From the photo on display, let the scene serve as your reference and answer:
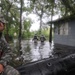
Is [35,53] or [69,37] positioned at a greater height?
[69,37]

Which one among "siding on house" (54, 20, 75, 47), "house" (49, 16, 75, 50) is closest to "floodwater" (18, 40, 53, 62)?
"house" (49, 16, 75, 50)

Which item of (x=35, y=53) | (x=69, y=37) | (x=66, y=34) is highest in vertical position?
(x=66, y=34)

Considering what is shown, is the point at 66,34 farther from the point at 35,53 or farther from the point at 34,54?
the point at 34,54

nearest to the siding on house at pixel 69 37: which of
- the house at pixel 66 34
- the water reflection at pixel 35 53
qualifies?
the house at pixel 66 34

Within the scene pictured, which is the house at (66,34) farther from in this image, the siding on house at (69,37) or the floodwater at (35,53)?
the floodwater at (35,53)

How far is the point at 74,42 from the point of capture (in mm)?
24500

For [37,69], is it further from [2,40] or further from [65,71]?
[2,40]

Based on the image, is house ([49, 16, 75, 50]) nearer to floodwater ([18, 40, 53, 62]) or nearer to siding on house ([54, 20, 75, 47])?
siding on house ([54, 20, 75, 47])

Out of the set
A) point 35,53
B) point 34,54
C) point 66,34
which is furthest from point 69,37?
point 34,54

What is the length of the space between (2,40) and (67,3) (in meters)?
11.8

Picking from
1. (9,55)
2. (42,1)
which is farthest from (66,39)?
(9,55)

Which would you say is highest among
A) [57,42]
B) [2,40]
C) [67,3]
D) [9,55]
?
[67,3]

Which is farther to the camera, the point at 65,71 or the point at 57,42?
the point at 57,42

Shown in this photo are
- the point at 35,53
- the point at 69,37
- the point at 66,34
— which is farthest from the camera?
the point at 66,34
